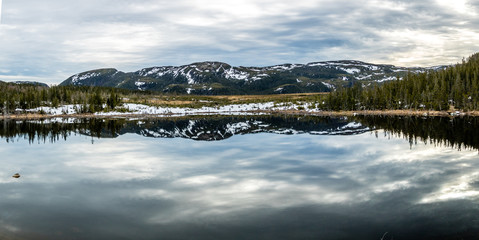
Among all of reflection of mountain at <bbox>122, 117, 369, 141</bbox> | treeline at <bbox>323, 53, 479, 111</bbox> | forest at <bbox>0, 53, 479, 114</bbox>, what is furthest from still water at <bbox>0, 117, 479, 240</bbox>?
forest at <bbox>0, 53, 479, 114</bbox>

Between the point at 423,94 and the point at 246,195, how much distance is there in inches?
4028

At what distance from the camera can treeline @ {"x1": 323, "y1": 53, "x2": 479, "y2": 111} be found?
94375 mm

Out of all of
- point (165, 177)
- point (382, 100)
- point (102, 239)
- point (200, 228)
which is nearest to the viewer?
point (102, 239)

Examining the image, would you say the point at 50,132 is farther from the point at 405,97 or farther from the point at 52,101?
the point at 52,101

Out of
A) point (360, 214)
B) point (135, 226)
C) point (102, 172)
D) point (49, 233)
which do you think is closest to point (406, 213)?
point (360, 214)

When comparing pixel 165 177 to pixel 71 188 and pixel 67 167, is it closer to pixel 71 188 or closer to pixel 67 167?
pixel 71 188

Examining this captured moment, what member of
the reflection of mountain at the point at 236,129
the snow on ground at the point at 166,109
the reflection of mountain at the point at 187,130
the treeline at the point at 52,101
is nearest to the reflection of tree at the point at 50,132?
the reflection of mountain at the point at 187,130

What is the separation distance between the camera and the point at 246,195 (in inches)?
637

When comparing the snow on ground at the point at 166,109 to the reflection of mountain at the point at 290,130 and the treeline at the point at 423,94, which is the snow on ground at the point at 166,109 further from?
the reflection of mountain at the point at 290,130

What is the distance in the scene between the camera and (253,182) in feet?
61.8

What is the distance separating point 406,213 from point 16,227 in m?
14.3

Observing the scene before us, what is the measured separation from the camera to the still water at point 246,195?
11.8 metres

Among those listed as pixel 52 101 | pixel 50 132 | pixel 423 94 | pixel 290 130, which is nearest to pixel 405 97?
pixel 423 94

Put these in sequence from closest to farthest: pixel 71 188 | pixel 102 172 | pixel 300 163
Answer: pixel 71 188
pixel 102 172
pixel 300 163
